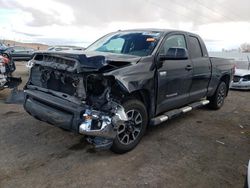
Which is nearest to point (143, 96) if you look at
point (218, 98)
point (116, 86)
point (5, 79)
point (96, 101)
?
point (116, 86)

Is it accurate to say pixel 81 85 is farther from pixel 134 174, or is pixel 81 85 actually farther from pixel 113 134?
pixel 134 174

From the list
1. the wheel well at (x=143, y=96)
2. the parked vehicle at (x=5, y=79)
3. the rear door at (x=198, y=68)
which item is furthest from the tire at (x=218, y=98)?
the parked vehicle at (x=5, y=79)

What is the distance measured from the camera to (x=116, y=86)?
4.12 metres

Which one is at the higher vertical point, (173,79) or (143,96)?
(173,79)

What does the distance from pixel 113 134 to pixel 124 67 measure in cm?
99

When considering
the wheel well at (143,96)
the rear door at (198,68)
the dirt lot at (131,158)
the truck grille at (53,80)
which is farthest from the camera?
the rear door at (198,68)

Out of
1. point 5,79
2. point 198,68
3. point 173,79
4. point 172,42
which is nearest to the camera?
point 173,79

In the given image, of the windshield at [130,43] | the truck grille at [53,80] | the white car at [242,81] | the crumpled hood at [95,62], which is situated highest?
the windshield at [130,43]

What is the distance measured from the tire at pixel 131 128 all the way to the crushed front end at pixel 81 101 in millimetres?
212

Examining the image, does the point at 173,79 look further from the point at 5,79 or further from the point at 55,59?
the point at 5,79

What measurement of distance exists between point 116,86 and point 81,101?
549 mm

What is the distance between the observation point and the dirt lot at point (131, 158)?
3637 millimetres

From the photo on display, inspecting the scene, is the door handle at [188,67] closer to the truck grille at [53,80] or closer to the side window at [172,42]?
the side window at [172,42]

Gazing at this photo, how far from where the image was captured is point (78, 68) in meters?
3.88
